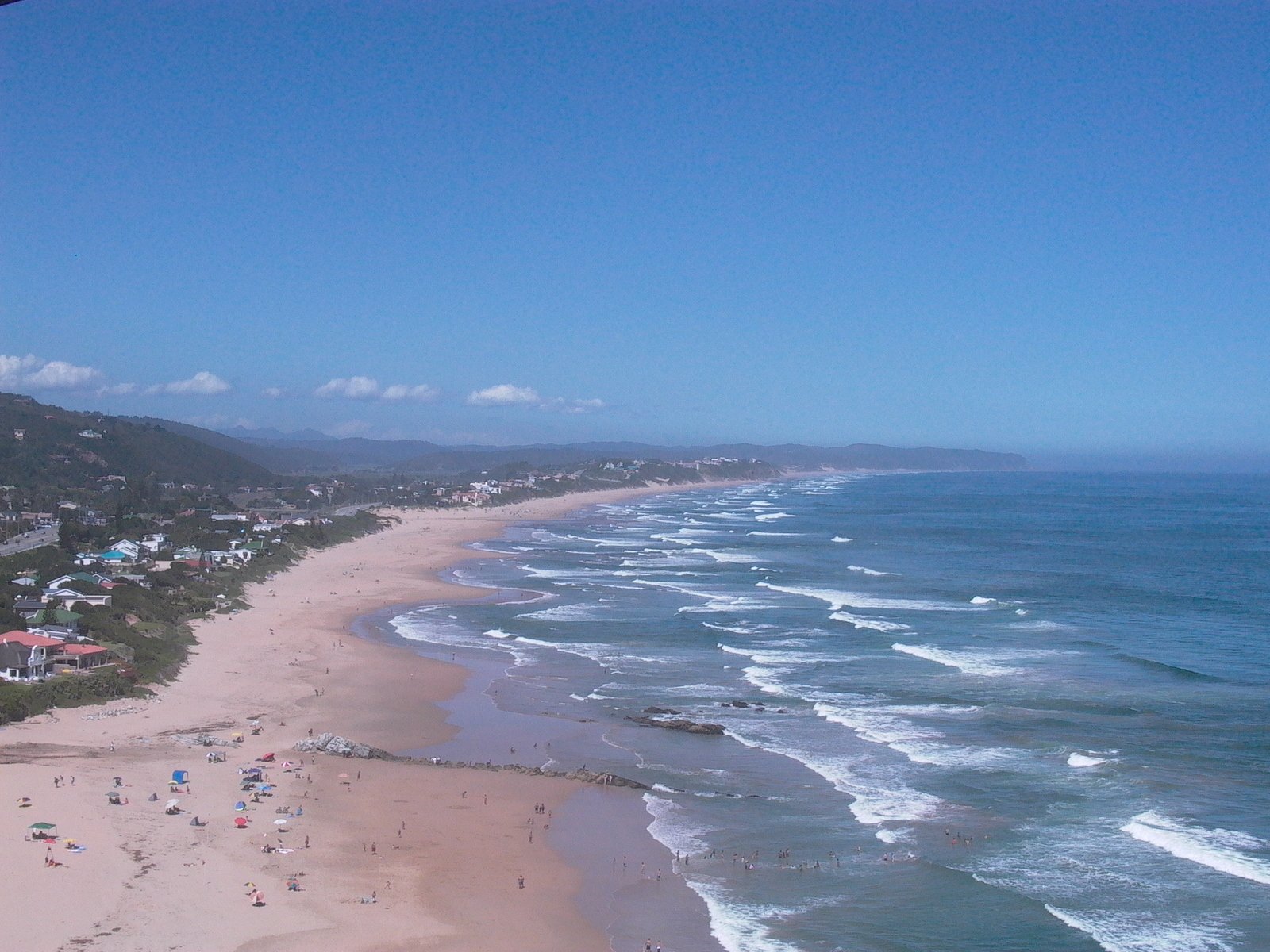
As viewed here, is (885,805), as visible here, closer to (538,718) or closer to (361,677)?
(538,718)

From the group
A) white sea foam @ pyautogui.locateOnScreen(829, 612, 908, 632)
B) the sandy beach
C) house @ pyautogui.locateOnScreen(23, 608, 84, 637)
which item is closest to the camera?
the sandy beach

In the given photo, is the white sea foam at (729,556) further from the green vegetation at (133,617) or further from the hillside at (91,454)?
the hillside at (91,454)

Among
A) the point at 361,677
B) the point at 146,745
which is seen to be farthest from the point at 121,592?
the point at 146,745

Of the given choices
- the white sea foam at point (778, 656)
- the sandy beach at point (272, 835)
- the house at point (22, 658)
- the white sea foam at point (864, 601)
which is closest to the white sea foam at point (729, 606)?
the white sea foam at point (864, 601)

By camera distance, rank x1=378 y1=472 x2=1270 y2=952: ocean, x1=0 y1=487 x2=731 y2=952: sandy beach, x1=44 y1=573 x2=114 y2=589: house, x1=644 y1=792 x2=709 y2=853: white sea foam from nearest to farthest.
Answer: x1=0 y1=487 x2=731 y2=952: sandy beach < x1=378 y1=472 x2=1270 y2=952: ocean < x1=644 y1=792 x2=709 y2=853: white sea foam < x1=44 y1=573 x2=114 y2=589: house

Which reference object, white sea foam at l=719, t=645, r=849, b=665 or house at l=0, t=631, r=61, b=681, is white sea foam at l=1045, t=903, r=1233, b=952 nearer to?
white sea foam at l=719, t=645, r=849, b=665

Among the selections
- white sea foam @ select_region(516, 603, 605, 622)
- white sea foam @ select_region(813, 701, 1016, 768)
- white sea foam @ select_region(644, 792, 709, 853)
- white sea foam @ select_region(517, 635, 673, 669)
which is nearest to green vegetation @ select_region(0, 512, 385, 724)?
white sea foam @ select_region(517, 635, 673, 669)

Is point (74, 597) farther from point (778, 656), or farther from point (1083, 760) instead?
point (1083, 760)
